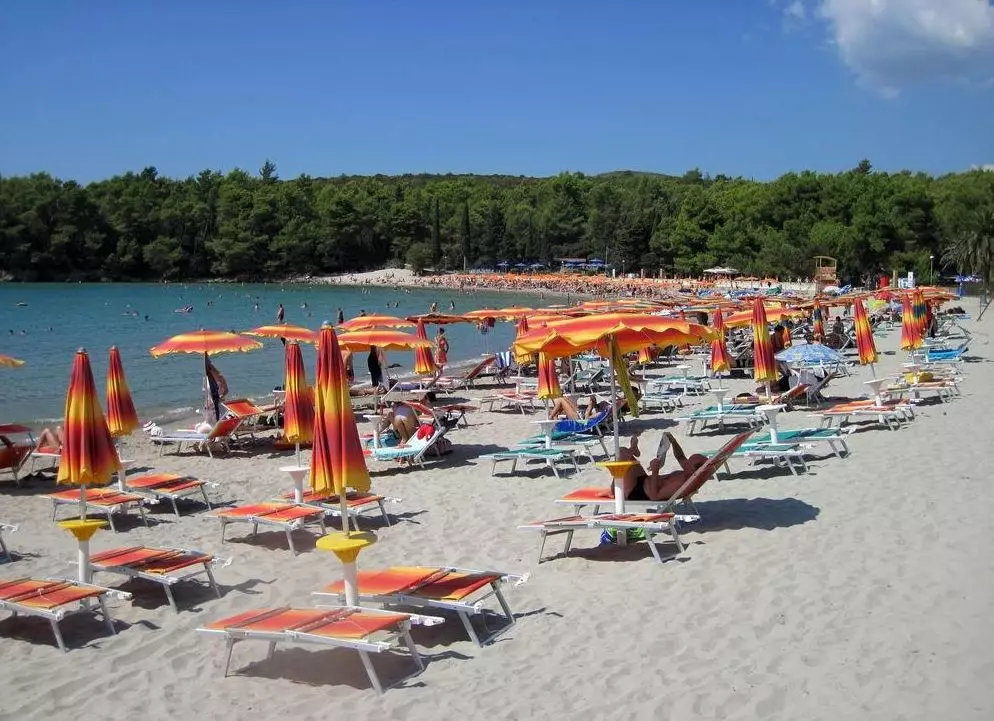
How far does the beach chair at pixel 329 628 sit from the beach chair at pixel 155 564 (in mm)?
1094

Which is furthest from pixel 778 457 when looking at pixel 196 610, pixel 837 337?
pixel 837 337

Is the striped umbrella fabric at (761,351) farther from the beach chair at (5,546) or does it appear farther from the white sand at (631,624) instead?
the beach chair at (5,546)

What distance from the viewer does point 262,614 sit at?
5.22 meters

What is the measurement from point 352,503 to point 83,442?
2.31 metres

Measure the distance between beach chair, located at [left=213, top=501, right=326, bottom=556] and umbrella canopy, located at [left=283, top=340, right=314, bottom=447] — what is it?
1.01 meters

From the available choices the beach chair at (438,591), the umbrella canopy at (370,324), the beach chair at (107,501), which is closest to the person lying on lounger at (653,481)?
the beach chair at (438,591)

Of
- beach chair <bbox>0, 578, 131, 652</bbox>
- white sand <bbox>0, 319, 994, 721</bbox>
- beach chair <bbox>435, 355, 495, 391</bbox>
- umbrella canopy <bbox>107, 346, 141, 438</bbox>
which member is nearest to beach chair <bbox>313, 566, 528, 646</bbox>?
white sand <bbox>0, 319, 994, 721</bbox>

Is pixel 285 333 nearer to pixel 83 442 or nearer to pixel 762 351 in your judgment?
pixel 83 442

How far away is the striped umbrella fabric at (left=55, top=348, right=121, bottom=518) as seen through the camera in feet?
22.5

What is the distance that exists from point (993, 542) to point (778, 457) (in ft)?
10.0

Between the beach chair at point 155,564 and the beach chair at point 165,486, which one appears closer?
the beach chair at point 155,564

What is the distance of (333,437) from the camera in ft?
20.0

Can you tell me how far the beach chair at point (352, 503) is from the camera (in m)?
8.05

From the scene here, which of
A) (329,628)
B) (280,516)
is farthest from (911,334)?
(329,628)
